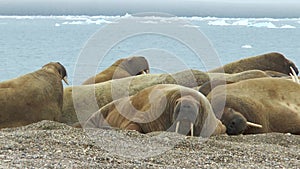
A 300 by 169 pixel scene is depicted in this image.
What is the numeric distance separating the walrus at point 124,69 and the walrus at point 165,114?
8.51 feet

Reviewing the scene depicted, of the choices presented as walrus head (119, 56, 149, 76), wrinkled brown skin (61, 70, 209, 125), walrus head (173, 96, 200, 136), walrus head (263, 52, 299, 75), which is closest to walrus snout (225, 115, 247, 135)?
walrus head (173, 96, 200, 136)

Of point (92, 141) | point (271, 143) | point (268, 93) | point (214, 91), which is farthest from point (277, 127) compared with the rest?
point (92, 141)

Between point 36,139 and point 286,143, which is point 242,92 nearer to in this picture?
point 286,143

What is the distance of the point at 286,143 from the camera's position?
4.71m

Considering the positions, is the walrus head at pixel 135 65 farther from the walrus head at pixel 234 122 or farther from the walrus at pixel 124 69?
the walrus head at pixel 234 122

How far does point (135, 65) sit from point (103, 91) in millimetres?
1876

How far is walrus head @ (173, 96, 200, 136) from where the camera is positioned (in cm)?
466

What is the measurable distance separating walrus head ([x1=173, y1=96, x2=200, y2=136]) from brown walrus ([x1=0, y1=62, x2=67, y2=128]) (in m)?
1.63

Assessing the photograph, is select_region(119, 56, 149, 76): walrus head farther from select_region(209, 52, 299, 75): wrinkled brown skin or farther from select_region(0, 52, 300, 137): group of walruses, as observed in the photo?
select_region(0, 52, 300, 137): group of walruses

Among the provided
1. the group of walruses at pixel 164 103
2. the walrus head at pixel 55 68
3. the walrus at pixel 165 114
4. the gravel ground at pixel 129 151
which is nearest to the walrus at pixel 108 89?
the group of walruses at pixel 164 103

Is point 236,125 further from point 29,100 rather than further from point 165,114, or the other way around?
point 29,100

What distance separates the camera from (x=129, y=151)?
148 inches

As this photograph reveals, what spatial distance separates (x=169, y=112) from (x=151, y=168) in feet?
5.69

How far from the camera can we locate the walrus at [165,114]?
4707 mm
